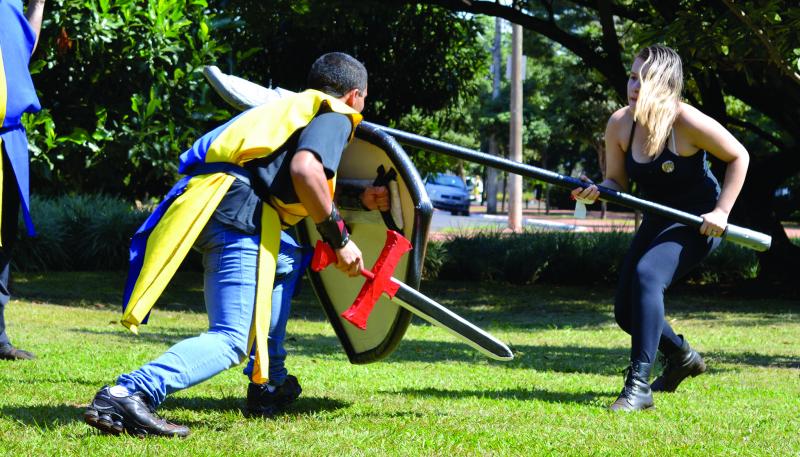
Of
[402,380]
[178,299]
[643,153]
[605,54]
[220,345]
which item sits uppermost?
[605,54]

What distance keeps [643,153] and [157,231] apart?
99.5 inches

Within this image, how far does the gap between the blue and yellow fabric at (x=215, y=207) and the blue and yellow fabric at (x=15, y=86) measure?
130cm

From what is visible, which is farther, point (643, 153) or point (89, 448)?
point (643, 153)

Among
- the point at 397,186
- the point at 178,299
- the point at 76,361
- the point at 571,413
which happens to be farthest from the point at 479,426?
the point at 178,299

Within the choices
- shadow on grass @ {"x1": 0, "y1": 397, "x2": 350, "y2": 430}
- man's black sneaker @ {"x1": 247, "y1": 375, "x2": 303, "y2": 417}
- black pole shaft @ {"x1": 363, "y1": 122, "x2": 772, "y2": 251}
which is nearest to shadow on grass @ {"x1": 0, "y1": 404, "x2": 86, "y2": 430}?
shadow on grass @ {"x1": 0, "y1": 397, "x2": 350, "y2": 430}

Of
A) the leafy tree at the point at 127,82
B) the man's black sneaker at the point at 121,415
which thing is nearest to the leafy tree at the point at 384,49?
the leafy tree at the point at 127,82

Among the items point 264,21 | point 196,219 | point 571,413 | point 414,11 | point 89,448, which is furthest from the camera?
point 414,11

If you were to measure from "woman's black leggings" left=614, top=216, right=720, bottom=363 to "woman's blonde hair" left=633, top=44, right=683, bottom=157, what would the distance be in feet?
1.44

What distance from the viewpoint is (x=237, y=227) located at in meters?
4.36

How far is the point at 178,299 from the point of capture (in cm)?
1316

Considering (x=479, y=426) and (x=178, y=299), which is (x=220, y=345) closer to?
(x=479, y=426)

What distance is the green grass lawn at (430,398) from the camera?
4.24 metres

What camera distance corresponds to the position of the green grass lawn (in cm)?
424

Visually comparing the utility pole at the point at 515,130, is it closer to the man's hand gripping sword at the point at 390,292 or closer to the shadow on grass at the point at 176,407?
the shadow on grass at the point at 176,407
